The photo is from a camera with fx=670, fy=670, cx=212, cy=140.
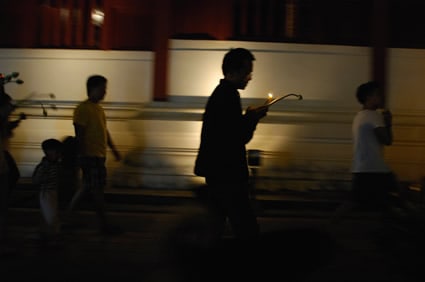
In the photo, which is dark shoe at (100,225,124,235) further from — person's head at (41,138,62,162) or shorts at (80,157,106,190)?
person's head at (41,138,62,162)

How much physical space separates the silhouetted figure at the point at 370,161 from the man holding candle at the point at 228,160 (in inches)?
86.3

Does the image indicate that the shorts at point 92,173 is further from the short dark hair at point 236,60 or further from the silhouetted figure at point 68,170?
the short dark hair at point 236,60

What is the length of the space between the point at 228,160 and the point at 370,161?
241 cm

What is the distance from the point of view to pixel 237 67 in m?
4.73

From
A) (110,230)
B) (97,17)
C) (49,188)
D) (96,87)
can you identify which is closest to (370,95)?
(96,87)

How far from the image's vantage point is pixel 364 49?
9.37m

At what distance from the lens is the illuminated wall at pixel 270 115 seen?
924 cm

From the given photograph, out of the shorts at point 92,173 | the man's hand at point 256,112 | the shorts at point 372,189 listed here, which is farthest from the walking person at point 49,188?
the shorts at point 372,189

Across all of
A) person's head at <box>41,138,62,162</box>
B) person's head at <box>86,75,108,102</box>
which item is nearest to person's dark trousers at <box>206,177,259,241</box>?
person's head at <box>41,138,62,162</box>

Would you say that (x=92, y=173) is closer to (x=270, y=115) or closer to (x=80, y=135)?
(x=80, y=135)

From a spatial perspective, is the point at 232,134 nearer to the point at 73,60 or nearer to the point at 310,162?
the point at 310,162

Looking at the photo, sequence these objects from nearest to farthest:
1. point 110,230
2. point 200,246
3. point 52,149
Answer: point 200,246 → point 52,149 → point 110,230

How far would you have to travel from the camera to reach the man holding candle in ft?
Answer: 15.1

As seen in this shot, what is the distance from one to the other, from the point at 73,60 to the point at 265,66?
9.13 feet
